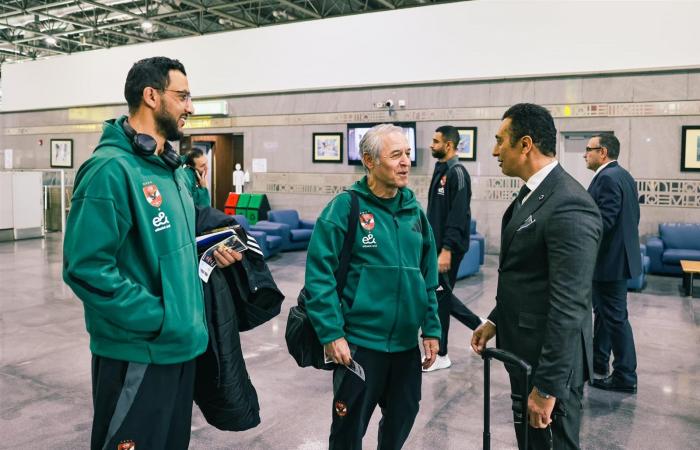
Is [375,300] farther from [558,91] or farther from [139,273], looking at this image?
[558,91]

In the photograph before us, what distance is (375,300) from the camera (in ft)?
7.00

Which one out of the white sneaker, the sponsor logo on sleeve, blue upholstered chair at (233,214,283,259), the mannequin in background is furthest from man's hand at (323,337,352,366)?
the mannequin in background

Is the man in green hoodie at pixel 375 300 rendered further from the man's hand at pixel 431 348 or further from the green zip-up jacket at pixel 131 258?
the green zip-up jacket at pixel 131 258

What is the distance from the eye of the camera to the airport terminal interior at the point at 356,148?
350cm

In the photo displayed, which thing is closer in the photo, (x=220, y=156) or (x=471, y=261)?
(x=471, y=261)

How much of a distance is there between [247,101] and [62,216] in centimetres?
498

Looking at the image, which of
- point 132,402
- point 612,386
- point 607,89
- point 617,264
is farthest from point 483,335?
point 607,89

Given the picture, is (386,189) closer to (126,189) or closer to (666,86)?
(126,189)

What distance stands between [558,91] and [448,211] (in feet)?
22.0

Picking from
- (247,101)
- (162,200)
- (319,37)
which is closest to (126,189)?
(162,200)

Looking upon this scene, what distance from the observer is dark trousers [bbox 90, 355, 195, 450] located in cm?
162

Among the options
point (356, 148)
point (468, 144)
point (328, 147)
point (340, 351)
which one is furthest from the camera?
point (328, 147)

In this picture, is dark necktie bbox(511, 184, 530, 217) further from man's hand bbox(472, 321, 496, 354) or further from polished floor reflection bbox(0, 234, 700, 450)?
polished floor reflection bbox(0, 234, 700, 450)

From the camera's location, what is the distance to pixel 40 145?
57.6 ft
